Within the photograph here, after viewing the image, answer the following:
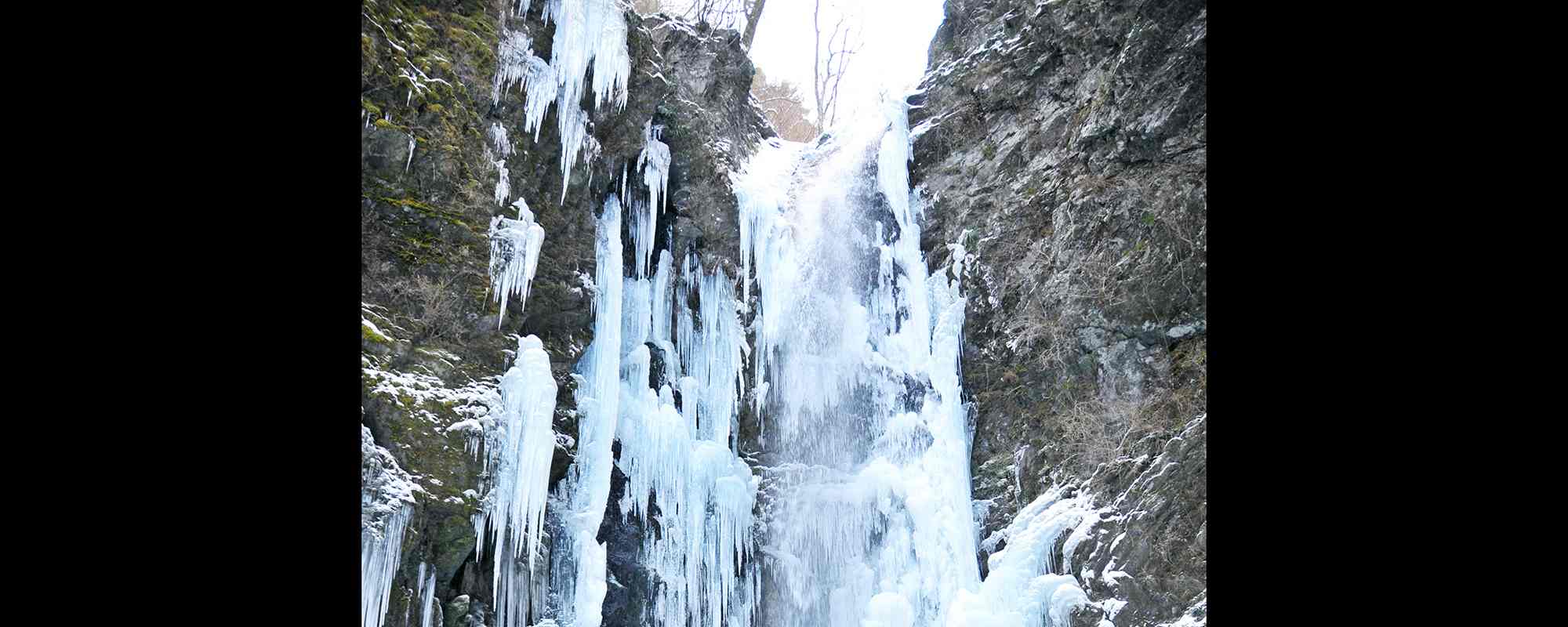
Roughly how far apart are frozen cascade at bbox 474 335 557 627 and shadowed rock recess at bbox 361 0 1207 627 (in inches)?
5.2

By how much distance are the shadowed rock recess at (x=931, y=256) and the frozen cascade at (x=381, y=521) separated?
0.02 meters

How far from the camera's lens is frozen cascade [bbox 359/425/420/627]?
6734mm

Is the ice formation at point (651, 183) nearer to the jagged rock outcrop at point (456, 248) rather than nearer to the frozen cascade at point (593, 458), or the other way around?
the jagged rock outcrop at point (456, 248)

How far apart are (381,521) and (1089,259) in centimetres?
739

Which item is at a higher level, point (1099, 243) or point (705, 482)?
point (1099, 243)

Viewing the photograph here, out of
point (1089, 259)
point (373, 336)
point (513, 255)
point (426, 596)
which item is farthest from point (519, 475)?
point (1089, 259)

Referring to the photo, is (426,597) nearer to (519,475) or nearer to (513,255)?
(519,475)

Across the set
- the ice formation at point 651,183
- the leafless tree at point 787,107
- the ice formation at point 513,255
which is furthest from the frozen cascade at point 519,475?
the leafless tree at point 787,107

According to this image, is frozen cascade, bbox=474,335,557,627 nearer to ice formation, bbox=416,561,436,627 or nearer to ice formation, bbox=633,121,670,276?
ice formation, bbox=416,561,436,627
